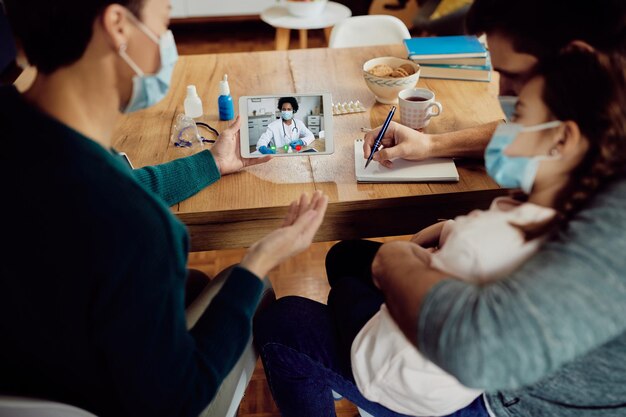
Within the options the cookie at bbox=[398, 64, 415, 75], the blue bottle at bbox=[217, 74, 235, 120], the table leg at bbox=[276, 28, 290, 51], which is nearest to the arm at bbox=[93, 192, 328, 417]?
the blue bottle at bbox=[217, 74, 235, 120]

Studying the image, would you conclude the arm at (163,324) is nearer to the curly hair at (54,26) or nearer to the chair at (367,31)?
the curly hair at (54,26)

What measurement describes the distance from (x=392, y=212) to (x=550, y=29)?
1.76 feet

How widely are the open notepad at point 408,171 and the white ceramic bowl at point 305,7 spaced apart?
212cm

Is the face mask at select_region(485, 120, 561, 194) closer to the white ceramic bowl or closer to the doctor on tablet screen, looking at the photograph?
the doctor on tablet screen

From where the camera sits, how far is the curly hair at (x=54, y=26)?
2.71 ft

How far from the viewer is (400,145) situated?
4.51ft

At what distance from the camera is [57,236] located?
81 centimetres

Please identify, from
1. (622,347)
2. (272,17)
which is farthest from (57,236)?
(272,17)

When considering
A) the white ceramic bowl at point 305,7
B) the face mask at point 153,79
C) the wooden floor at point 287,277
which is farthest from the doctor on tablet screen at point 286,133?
the white ceramic bowl at point 305,7

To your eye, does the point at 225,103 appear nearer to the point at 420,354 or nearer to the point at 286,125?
the point at 286,125

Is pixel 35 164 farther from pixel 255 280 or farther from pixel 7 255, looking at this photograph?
pixel 255 280

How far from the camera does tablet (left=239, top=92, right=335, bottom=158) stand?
1.41m

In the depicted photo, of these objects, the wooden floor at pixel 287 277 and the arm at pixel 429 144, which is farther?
the wooden floor at pixel 287 277

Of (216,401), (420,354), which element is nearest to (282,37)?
(216,401)
